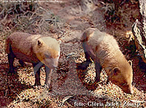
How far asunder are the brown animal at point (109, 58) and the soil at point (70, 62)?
453 mm

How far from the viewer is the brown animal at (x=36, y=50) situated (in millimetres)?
3830

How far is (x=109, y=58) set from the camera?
4.07m

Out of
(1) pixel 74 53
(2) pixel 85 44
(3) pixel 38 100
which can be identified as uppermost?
(2) pixel 85 44

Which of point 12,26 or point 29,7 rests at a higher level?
point 29,7

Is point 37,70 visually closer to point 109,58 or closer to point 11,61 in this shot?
point 11,61

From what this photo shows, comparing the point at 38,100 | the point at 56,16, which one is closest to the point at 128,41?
the point at 56,16

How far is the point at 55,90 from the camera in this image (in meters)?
4.39

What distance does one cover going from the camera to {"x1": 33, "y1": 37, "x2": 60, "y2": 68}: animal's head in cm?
380

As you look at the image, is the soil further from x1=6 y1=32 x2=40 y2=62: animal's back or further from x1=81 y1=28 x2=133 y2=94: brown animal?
x1=6 y1=32 x2=40 y2=62: animal's back

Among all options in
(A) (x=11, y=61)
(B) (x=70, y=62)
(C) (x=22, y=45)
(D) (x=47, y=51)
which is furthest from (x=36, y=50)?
(B) (x=70, y=62)

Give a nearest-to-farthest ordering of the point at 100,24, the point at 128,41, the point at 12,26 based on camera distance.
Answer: the point at 128,41
the point at 12,26
the point at 100,24

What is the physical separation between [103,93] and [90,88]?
34 cm

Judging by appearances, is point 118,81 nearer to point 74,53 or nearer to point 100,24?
point 74,53

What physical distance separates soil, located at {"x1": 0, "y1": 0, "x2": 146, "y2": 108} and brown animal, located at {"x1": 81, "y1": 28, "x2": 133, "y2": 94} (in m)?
0.45
